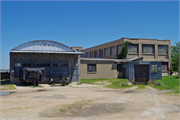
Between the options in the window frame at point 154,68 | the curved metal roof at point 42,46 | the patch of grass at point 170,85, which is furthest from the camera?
the window frame at point 154,68

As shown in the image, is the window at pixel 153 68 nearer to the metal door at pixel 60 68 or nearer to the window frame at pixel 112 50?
the metal door at pixel 60 68

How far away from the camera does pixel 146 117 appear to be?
8.97 meters

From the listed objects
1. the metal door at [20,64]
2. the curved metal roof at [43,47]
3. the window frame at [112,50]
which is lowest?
the metal door at [20,64]

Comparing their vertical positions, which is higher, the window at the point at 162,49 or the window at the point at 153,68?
the window at the point at 162,49

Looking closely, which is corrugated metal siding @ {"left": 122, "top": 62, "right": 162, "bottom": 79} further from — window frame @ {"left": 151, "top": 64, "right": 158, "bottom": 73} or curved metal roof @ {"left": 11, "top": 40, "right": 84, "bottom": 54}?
curved metal roof @ {"left": 11, "top": 40, "right": 84, "bottom": 54}

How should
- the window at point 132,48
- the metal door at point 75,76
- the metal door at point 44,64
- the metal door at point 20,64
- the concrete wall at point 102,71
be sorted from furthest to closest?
the window at point 132,48
the concrete wall at point 102,71
the metal door at point 75,76
the metal door at point 44,64
the metal door at point 20,64

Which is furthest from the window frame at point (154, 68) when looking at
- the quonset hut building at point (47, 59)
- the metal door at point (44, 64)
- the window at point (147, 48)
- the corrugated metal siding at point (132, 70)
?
the metal door at point (44, 64)

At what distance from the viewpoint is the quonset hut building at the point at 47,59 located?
74.7 ft

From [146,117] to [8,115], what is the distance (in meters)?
6.43

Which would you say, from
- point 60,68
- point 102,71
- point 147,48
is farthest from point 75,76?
point 147,48

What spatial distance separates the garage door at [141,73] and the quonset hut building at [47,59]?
31.8 ft

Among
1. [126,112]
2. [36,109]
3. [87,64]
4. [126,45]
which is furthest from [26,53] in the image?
[126,45]

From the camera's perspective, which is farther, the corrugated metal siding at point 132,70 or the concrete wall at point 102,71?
the concrete wall at point 102,71

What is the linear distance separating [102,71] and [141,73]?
6.12 meters
